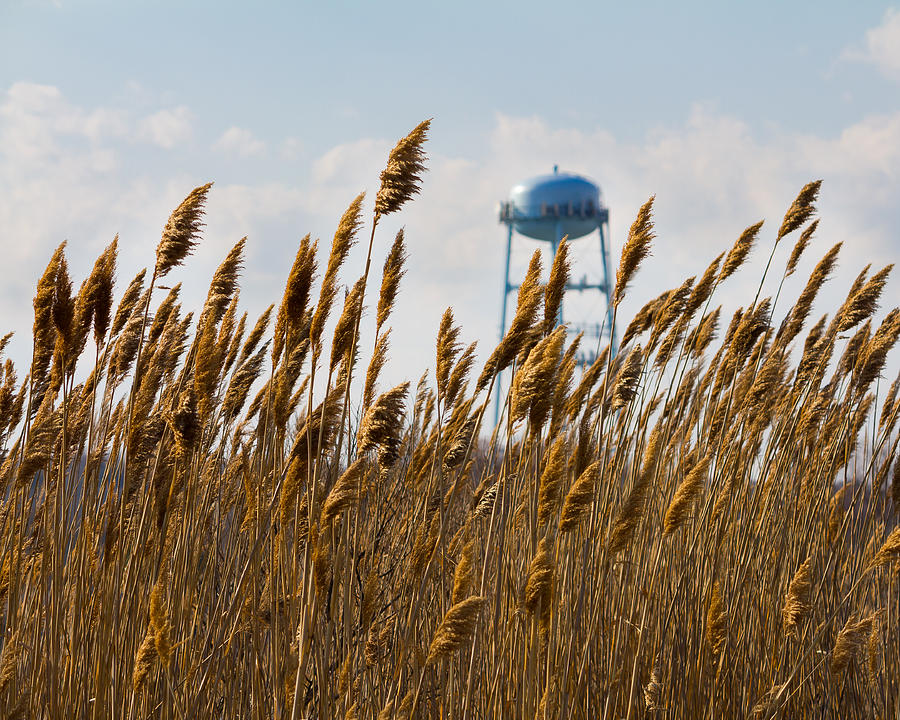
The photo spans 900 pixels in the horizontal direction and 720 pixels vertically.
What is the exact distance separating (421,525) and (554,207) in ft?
88.2

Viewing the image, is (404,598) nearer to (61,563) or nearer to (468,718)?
(468,718)

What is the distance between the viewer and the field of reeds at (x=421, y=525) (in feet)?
4.83

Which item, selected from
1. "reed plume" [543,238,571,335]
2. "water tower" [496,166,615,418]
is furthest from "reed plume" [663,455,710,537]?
"water tower" [496,166,615,418]

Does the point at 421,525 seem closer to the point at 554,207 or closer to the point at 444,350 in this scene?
the point at 444,350

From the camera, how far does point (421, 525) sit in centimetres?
180

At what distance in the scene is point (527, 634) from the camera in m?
1.70

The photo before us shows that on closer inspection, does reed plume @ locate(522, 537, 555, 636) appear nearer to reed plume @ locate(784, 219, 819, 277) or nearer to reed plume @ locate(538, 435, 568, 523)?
reed plume @ locate(538, 435, 568, 523)

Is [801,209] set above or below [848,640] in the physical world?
above

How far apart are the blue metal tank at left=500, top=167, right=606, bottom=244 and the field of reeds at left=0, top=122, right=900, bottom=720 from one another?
25.4 metres

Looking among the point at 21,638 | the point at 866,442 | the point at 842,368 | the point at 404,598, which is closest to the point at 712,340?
the point at 842,368

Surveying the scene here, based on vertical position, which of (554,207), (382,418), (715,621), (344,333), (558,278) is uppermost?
(554,207)

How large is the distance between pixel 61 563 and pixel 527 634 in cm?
93

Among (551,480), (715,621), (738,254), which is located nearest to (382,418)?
(551,480)

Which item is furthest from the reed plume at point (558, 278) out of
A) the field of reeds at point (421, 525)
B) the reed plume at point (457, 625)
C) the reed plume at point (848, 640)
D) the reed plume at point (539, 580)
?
the reed plume at point (848, 640)
